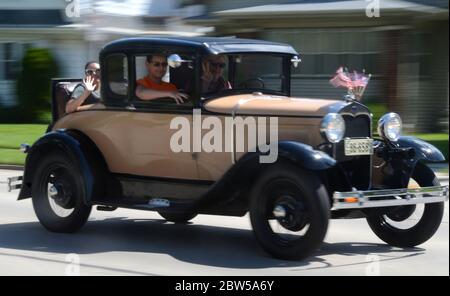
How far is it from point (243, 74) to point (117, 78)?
124 cm

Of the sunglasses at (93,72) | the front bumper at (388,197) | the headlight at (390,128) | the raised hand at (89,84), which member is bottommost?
the front bumper at (388,197)

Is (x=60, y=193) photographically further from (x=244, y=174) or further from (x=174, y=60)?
(x=244, y=174)

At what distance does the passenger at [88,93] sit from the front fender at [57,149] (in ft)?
1.05

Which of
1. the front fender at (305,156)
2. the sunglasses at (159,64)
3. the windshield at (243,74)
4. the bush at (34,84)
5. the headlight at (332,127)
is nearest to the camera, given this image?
the front fender at (305,156)

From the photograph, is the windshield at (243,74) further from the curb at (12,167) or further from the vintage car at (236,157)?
the curb at (12,167)

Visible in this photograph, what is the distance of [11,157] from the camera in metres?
17.3

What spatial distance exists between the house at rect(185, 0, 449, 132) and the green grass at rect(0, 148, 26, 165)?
762 centimetres

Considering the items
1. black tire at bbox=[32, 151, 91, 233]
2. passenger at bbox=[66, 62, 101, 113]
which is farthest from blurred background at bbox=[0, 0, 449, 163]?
black tire at bbox=[32, 151, 91, 233]

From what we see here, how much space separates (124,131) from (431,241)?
310 cm

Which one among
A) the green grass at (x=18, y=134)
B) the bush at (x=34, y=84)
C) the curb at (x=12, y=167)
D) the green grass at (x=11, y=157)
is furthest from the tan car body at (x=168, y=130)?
the bush at (x=34, y=84)

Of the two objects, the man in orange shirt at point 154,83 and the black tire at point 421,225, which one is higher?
the man in orange shirt at point 154,83

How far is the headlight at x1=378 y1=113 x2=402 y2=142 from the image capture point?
7.92 m

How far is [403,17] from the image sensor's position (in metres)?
21.3

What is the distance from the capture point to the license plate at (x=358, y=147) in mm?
7480
